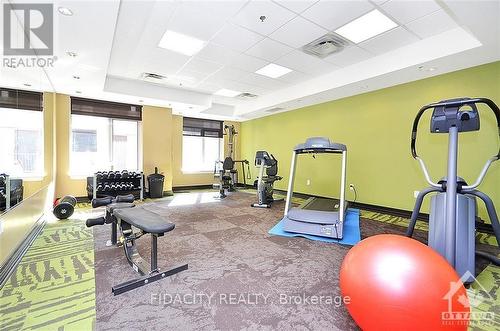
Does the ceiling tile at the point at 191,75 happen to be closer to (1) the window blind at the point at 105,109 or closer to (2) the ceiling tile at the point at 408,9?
(1) the window blind at the point at 105,109

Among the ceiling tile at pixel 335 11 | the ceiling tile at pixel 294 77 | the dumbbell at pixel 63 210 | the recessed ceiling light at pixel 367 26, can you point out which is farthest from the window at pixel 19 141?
the ceiling tile at pixel 294 77

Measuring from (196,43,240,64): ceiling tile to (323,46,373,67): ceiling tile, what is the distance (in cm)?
192

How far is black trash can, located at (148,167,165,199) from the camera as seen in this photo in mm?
7109

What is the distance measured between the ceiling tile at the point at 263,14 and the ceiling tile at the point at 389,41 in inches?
64.6

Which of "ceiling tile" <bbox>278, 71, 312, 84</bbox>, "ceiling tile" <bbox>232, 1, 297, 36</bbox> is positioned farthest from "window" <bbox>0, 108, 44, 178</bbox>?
"ceiling tile" <bbox>278, 71, 312, 84</bbox>

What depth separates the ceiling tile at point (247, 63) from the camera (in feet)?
15.3

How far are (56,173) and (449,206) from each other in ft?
25.9

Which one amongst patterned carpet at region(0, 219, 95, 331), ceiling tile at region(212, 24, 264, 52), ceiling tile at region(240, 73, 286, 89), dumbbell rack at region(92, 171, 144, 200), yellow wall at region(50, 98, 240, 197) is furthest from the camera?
yellow wall at region(50, 98, 240, 197)

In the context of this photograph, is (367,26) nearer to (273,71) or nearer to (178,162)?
(273,71)

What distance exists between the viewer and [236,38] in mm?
3900

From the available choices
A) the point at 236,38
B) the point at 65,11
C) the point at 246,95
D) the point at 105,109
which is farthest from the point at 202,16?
the point at 105,109

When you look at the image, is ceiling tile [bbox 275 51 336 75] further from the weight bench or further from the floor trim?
the floor trim

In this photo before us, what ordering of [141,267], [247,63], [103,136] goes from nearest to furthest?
[141,267]
[247,63]
[103,136]

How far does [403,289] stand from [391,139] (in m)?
4.61
